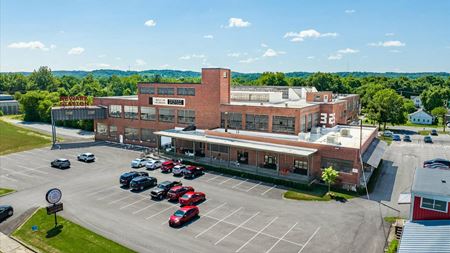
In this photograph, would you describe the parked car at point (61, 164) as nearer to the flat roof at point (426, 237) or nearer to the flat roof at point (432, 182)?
the flat roof at point (426, 237)

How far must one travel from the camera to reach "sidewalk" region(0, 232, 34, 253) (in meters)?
29.5

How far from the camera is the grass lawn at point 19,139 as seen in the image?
7175 cm

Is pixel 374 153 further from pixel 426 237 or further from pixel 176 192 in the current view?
pixel 176 192

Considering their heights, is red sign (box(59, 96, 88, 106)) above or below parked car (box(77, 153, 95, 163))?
above

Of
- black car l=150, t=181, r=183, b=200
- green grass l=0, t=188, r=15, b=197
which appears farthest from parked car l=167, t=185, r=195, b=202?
green grass l=0, t=188, r=15, b=197

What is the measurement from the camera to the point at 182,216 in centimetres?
3375

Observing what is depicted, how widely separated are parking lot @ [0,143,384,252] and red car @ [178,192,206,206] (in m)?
1.03

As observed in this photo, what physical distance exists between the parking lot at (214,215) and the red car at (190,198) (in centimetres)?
103

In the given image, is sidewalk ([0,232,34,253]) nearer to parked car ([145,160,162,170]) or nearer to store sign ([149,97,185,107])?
parked car ([145,160,162,170])

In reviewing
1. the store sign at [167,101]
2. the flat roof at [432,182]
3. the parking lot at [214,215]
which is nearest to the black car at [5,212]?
the parking lot at [214,215]

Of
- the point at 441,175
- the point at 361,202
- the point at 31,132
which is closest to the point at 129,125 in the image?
the point at 31,132

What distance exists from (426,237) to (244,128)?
39.8m

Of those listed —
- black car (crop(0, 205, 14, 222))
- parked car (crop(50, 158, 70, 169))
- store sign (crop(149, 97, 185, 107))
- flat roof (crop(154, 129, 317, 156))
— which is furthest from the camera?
store sign (crop(149, 97, 185, 107))

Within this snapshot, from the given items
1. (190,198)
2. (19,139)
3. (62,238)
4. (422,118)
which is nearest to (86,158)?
(190,198)
